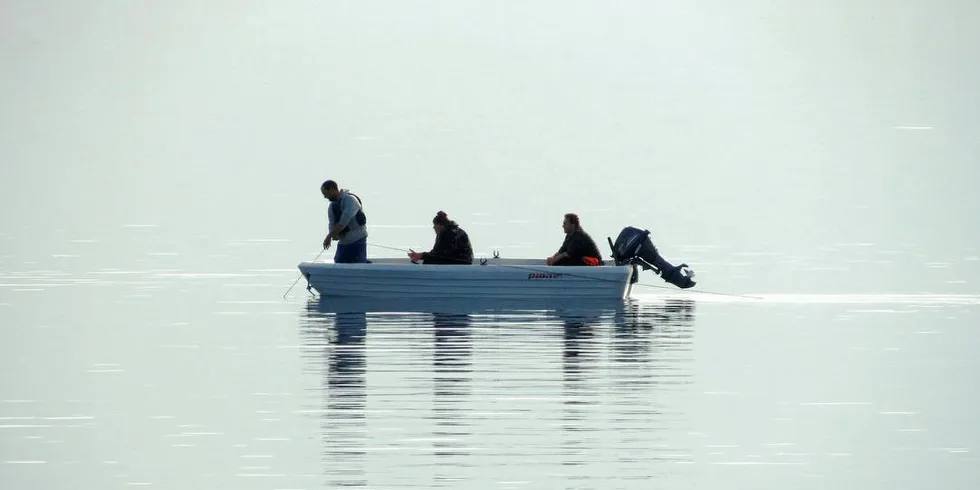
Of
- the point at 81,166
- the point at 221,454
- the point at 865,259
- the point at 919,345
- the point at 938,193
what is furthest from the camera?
the point at 81,166

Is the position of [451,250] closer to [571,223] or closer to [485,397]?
[571,223]

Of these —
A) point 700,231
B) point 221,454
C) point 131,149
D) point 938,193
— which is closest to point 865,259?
point 700,231

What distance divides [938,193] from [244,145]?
87.3 meters

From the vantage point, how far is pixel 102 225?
6881cm

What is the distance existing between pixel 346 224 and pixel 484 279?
2.03 meters

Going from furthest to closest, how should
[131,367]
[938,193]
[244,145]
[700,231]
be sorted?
[244,145] → [938,193] → [700,231] → [131,367]

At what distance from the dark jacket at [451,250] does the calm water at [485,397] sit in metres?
0.79

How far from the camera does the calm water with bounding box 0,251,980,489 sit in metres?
15.1

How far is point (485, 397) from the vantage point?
18.1 metres

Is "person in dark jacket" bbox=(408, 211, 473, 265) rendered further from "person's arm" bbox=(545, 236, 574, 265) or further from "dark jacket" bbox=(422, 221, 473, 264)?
"person's arm" bbox=(545, 236, 574, 265)

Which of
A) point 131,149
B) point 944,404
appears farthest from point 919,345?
point 131,149

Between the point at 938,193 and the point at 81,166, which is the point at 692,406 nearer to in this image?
the point at 938,193

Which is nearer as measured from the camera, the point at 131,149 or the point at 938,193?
Answer: the point at 938,193

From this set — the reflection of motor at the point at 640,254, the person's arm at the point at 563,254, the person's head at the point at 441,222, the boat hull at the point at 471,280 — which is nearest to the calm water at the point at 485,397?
the boat hull at the point at 471,280
